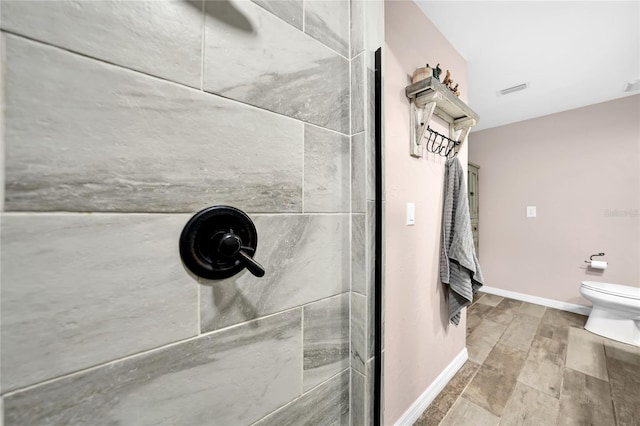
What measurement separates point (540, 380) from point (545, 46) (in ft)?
7.14

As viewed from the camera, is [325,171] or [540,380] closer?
[325,171]

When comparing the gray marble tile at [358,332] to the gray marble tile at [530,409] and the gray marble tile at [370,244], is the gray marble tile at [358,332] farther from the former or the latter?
the gray marble tile at [530,409]

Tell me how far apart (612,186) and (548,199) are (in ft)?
1.49

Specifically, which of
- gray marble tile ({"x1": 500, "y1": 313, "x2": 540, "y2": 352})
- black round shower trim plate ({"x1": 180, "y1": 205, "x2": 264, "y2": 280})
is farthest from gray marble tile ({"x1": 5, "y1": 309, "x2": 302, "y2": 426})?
gray marble tile ({"x1": 500, "y1": 313, "x2": 540, "y2": 352})

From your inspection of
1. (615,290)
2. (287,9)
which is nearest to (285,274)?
(287,9)

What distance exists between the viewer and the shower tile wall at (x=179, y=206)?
30cm

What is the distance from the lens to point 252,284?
485 mm

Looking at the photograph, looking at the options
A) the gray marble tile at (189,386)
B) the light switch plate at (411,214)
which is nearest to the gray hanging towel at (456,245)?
the light switch plate at (411,214)

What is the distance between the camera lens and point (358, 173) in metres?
0.62

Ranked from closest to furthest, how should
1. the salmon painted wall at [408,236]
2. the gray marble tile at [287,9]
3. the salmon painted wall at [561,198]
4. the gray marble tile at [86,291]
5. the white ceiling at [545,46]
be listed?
the gray marble tile at [86,291]
the gray marble tile at [287,9]
the salmon painted wall at [408,236]
the white ceiling at [545,46]
the salmon painted wall at [561,198]

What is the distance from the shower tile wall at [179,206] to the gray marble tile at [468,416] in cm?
92

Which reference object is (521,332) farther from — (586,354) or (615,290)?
(615,290)

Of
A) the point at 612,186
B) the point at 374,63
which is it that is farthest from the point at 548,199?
the point at 374,63

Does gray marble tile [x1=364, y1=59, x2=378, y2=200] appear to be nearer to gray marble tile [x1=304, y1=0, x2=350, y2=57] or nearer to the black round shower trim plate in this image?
gray marble tile [x1=304, y1=0, x2=350, y2=57]
